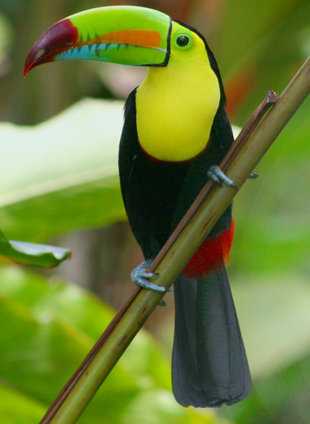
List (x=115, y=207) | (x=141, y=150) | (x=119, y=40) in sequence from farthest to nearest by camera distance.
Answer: (x=115, y=207) → (x=141, y=150) → (x=119, y=40)

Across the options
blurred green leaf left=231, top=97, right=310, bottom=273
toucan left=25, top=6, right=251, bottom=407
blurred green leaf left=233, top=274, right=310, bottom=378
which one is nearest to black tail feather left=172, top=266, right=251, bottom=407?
toucan left=25, top=6, right=251, bottom=407

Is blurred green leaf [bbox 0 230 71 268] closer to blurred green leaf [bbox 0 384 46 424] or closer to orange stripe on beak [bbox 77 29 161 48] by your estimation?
orange stripe on beak [bbox 77 29 161 48]

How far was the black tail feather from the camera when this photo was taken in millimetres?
1061

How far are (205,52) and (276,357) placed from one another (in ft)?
4.80

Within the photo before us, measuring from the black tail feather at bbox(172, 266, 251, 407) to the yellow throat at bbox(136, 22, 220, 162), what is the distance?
0.96 ft

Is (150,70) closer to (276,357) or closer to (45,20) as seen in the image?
(45,20)

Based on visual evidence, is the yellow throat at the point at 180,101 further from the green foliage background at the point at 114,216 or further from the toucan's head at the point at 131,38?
the green foliage background at the point at 114,216

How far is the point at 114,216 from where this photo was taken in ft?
4.65

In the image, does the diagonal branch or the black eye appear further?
the black eye

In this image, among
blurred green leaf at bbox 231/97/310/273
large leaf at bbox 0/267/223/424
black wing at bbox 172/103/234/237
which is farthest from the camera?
blurred green leaf at bbox 231/97/310/273

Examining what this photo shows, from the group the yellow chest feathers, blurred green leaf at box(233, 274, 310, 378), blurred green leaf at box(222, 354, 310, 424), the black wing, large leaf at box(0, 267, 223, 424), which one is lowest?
blurred green leaf at box(222, 354, 310, 424)

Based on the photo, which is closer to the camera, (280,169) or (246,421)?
(280,169)

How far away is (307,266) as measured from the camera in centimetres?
268

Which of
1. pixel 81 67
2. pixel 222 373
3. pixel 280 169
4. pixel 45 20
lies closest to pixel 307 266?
pixel 280 169
